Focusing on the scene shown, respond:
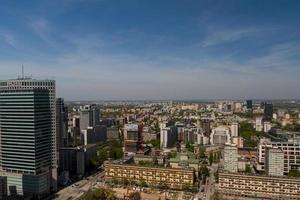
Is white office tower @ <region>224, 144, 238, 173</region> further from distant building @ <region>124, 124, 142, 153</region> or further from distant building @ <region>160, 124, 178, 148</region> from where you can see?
distant building @ <region>160, 124, 178, 148</region>

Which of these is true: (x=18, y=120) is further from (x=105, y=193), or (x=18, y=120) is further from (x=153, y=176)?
(x=153, y=176)

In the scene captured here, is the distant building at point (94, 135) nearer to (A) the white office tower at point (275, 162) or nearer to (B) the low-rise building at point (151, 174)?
(B) the low-rise building at point (151, 174)

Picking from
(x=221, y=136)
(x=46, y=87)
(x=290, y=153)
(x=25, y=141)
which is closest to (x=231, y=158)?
(x=290, y=153)

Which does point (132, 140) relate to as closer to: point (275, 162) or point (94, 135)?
point (94, 135)

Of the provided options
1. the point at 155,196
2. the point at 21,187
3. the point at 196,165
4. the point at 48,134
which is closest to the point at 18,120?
the point at 48,134

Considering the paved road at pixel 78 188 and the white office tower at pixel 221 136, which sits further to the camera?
the white office tower at pixel 221 136

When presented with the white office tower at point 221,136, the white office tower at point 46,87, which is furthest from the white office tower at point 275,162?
the white office tower at point 46,87
